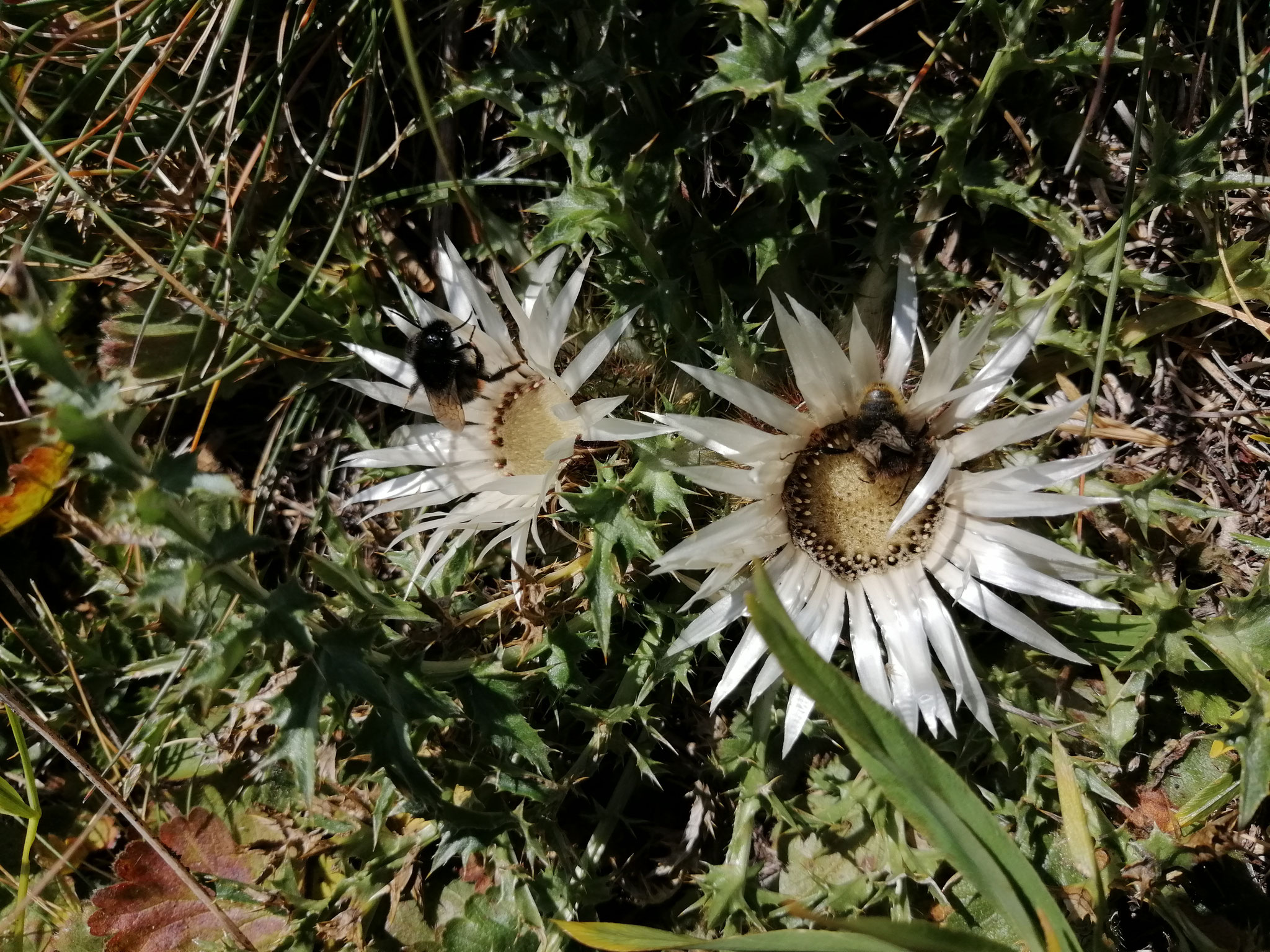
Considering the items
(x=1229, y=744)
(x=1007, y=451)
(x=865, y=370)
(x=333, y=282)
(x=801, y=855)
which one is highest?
(x=333, y=282)

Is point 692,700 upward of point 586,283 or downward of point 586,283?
downward

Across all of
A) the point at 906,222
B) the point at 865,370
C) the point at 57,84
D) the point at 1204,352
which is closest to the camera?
the point at 865,370

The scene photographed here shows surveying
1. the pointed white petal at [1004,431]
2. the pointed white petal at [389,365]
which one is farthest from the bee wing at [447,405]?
the pointed white petal at [1004,431]

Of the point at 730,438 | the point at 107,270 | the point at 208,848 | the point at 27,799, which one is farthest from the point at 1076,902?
the point at 107,270

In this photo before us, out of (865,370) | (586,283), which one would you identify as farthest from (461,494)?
(865,370)

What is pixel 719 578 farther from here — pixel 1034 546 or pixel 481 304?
pixel 481 304

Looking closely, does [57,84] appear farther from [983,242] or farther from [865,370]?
[983,242]

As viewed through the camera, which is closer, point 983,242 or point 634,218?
point 634,218
